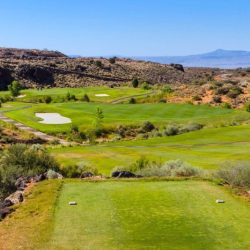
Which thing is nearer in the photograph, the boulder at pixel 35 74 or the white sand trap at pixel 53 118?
the white sand trap at pixel 53 118

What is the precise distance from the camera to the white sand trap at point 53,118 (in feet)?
223

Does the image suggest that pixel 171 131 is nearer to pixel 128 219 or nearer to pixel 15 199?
pixel 15 199

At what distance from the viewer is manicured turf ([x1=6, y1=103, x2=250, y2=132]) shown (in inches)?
2596

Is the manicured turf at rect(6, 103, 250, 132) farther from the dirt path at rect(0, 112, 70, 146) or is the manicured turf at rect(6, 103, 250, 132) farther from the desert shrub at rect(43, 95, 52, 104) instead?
the desert shrub at rect(43, 95, 52, 104)

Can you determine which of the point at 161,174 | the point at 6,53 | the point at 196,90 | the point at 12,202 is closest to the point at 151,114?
the point at 196,90

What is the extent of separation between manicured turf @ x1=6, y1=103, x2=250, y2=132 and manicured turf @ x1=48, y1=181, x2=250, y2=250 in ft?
150

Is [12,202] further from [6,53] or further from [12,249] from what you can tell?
[6,53]

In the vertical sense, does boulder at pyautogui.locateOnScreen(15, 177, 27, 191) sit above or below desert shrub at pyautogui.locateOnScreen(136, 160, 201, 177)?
above

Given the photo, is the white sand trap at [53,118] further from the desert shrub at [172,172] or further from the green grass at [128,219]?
the green grass at [128,219]

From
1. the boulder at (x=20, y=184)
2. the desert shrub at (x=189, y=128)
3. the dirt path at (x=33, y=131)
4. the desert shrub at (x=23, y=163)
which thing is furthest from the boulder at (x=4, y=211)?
the desert shrub at (x=189, y=128)

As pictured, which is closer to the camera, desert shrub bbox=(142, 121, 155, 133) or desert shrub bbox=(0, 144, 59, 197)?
desert shrub bbox=(0, 144, 59, 197)

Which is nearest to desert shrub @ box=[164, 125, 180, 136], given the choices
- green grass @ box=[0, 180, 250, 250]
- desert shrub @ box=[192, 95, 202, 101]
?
green grass @ box=[0, 180, 250, 250]

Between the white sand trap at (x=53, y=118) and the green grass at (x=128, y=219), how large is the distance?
4934 centimetres

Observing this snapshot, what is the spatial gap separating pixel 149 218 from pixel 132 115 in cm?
5699
